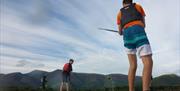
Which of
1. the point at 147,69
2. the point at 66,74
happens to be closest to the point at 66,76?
the point at 66,74

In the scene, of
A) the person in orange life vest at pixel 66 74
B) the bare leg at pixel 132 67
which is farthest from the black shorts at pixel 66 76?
A: the bare leg at pixel 132 67

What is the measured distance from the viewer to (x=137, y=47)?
8.62 metres

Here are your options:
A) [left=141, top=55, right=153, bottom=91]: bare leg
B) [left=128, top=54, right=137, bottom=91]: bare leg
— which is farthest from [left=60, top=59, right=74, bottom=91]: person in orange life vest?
[left=141, top=55, right=153, bottom=91]: bare leg

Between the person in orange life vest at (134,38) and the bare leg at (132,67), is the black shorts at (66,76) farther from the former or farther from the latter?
the bare leg at (132,67)

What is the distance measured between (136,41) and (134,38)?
0.10 meters

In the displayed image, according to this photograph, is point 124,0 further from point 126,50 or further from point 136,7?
point 126,50

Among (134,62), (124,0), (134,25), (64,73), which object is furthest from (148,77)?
(64,73)

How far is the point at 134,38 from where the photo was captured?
28.4 feet

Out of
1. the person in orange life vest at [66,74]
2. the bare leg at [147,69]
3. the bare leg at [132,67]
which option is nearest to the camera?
the bare leg at [147,69]

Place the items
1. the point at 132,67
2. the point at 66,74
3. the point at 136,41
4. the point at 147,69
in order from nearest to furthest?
the point at 147,69 < the point at 136,41 < the point at 132,67 < the point at 66,74

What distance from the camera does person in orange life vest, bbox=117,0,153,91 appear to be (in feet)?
27.2

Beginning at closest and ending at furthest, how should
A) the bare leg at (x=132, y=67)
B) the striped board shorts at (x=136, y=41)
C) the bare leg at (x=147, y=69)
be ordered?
the bare leg at (x=147, y=69) < the striped board shorts at (x=136, y=41) < the bare leg at (x=132, y=67)

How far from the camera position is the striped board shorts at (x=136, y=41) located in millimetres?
8370

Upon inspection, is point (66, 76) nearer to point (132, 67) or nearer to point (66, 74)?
point (66, 74)
